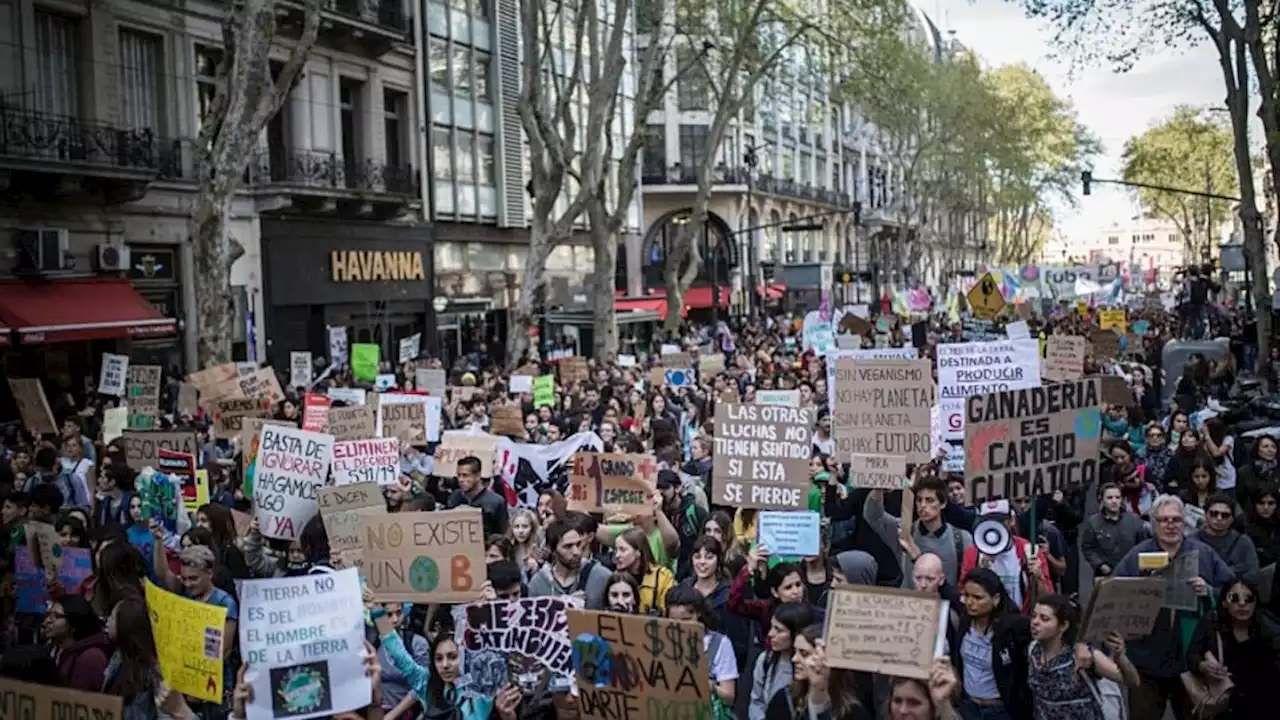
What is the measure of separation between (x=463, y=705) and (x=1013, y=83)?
70566 millimetres

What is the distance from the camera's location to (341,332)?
25.3 m

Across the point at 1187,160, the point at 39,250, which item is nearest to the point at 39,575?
the point at 39,250

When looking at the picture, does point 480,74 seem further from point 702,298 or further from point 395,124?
point 702,298

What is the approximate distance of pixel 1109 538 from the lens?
930 centimetres

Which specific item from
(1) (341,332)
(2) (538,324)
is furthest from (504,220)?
(1) (341,332)

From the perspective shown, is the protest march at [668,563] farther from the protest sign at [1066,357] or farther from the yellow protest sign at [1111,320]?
the yellow protest sign at [1111,320]

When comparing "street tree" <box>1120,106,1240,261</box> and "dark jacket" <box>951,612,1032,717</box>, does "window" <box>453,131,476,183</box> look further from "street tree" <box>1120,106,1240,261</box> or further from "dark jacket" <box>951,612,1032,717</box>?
"street tree" <box>1120,106,1240,261</box>

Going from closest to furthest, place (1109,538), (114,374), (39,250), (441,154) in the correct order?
(1109,538), (114,374), (39,250), (441,154)

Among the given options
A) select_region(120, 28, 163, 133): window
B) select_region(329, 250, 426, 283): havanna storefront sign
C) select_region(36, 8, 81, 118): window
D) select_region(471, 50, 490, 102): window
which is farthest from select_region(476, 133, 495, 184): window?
select_region(36, 8, 81, 118): window

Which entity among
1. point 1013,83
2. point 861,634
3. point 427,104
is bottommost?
point 861,634

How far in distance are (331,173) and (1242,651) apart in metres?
25.1

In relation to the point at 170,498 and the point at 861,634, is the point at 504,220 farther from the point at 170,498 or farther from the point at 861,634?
the point at 861,634

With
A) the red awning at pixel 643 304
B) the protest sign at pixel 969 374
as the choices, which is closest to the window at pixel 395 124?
the red awning at pixel 643 304

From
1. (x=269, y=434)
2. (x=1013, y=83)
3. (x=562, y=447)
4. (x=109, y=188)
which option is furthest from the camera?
(x=1013, y=83)
